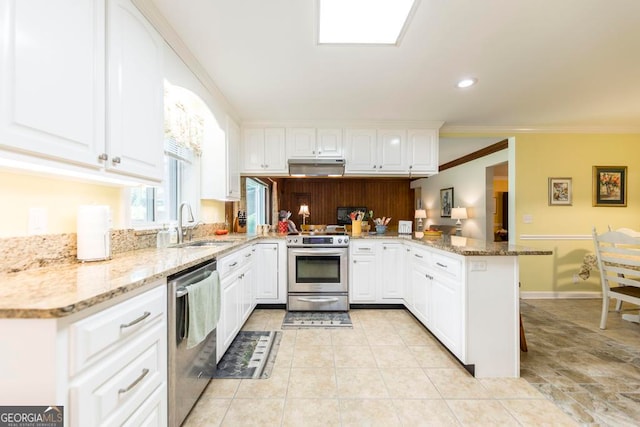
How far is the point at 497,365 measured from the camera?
2.03 meters

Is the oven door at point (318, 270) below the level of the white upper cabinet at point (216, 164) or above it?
below

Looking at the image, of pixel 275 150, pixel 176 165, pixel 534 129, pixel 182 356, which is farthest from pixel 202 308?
pixel 534 129

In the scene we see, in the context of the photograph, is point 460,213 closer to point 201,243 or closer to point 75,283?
point 201,243

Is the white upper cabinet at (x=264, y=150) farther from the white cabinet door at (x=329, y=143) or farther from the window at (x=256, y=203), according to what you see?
the window at (x=256, y=203)

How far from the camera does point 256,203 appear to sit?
534 centimetres

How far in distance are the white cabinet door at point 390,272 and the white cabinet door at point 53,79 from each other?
9.52ft

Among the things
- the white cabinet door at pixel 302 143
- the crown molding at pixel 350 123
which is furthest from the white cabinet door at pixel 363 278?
the crown molding at pixel 350 123

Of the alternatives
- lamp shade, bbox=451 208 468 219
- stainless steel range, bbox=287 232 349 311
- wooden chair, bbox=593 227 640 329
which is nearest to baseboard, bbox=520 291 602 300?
wooden chair, bbox=593 227 640 329

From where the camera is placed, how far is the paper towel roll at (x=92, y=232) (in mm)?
1459

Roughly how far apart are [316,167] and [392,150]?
1.04 meters

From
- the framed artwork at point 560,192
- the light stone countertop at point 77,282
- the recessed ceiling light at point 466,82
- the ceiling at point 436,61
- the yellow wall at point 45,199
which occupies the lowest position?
the light stone countertop at point 77,282

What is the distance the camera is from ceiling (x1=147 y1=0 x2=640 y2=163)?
1.72m

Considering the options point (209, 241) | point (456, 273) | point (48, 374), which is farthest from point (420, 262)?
point (48, 374)

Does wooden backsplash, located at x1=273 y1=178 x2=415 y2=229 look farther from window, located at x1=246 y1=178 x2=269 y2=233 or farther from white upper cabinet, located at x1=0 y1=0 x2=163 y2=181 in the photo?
white upper cabinet, located at x1=0 y1=0 x2=163 y2=181
